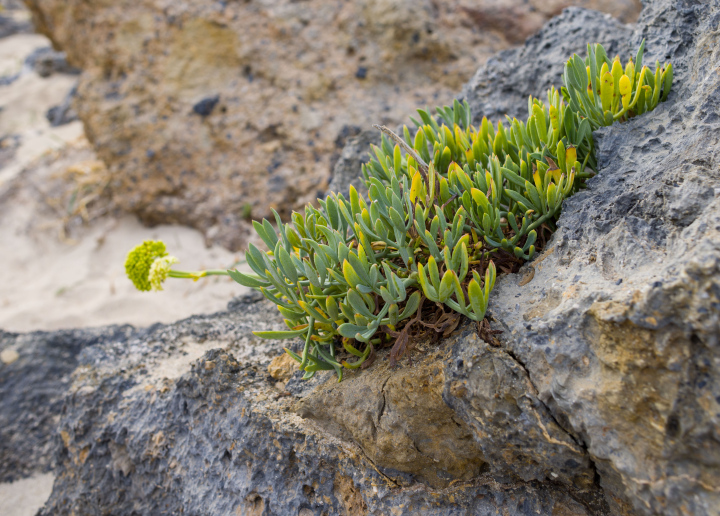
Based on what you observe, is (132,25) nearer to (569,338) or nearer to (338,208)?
(338,208)

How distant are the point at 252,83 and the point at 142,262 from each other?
285 centimetres

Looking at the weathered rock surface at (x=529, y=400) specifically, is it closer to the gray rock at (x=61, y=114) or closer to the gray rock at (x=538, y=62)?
the gray rock at (x=538, y=62)

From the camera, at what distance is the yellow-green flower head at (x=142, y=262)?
98.0 inches

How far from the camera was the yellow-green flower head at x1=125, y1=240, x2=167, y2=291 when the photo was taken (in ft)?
8.16

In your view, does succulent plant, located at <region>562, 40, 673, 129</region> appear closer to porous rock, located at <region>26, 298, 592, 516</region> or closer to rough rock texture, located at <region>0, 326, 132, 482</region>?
porous rock, located at <region>26, 298, 592, 516</region>

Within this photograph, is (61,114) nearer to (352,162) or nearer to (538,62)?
(352,162)

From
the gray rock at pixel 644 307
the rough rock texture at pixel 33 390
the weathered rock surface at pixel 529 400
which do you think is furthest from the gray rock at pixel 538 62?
the rough rock texture at pixel 33 390

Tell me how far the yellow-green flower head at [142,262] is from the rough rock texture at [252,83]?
185 centimetres

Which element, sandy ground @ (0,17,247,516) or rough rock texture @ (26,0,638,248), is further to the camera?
rough rock texture @ (26,0,638,248)

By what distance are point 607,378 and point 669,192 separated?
2.26ft

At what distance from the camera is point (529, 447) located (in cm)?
165

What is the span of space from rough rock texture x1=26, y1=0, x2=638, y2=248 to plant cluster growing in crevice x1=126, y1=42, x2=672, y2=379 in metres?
2.26

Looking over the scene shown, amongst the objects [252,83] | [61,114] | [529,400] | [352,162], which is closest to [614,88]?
[529,400]

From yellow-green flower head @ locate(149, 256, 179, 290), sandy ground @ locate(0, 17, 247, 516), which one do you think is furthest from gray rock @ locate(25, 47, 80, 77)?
yellow-green flower head @ locate(149, 256, 179, 290)
